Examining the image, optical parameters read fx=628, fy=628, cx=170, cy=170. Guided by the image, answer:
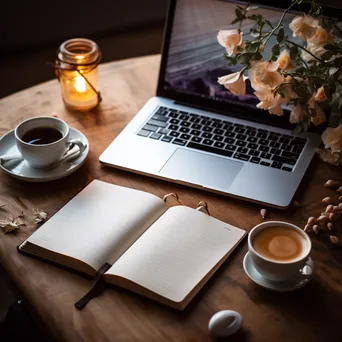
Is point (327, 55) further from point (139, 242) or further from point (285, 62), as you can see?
point (139, 242)

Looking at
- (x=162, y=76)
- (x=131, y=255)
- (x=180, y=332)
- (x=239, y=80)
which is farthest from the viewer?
(x=162, y=76)

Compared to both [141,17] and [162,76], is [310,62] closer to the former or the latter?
[162,76]

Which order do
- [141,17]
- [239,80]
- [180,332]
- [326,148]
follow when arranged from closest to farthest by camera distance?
[180,332]
[239,80]
[326,148]
[141,17]

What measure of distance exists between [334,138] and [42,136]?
56cm

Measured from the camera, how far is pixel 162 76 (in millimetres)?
1411

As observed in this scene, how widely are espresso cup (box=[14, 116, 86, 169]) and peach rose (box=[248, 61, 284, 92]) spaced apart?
0.36 m

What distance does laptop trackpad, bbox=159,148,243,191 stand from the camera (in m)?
1.19

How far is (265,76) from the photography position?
113cm

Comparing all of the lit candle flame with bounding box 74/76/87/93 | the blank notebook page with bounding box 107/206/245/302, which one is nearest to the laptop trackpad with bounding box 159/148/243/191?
the blank notebook page with bounding box 107/206/245/302

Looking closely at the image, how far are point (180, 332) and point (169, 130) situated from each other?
1.75 ft

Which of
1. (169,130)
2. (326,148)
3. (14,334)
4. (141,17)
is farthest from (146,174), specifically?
(141,17)

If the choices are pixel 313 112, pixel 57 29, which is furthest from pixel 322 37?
pixel 57 29

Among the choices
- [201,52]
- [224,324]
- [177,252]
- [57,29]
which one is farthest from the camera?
[57,29]

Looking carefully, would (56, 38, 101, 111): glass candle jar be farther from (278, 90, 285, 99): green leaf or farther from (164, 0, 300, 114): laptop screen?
(278, 90, 285, 99): green leaf
